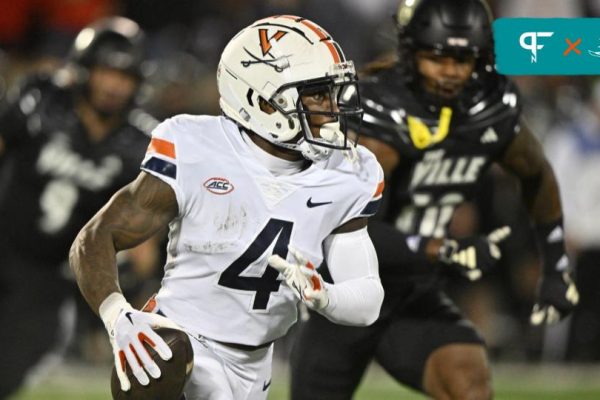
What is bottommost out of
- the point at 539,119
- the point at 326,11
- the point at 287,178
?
the point at 539,119

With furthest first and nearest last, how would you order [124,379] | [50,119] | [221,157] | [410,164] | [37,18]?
[37,18] < [50,119] < [410,164] < [221,157] < [124,379]

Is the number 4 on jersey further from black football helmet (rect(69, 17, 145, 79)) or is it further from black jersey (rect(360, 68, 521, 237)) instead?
black football helmet (rect(69, 17, 145, 79))

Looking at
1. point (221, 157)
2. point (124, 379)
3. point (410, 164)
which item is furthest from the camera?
point (410, 164)

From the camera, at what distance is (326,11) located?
8.39 meters

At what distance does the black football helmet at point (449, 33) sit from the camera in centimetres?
442

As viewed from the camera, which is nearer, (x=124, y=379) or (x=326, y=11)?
(x=124, y=379)

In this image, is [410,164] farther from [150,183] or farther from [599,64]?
[150,183]

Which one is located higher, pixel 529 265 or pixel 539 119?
pixel 539 119

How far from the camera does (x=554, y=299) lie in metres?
4.66

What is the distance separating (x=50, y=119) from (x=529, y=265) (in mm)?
3524

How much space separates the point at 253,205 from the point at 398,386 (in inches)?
163

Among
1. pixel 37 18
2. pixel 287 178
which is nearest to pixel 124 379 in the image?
pixel 287 178

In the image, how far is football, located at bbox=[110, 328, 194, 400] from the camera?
128 inches

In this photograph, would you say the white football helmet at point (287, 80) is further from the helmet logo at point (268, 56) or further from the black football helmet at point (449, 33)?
the black football helmet at point (449, 33)
